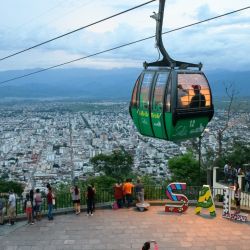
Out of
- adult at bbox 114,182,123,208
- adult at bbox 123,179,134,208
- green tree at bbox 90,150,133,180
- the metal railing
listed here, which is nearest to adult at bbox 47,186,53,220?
the metal railing

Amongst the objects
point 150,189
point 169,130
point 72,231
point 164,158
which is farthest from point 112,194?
point 164,158

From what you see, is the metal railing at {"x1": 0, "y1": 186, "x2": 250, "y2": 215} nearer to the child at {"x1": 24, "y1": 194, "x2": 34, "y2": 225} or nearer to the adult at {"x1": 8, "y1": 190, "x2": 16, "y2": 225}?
the adult at {"x1": 8, "y1": 190, "x2": 16, "y2": 225}

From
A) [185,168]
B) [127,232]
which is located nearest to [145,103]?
[127,232]

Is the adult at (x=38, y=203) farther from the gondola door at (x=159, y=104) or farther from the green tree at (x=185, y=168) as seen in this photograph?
the green tree at (x=185, y=168)

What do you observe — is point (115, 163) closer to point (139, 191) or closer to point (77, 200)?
point (139, 191)

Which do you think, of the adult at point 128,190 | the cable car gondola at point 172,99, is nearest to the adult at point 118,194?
the adult at point 128,190

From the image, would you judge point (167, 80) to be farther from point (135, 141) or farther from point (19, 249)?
point (135, 141)

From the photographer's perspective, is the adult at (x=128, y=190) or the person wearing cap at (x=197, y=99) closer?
the person wearing cap at (x=197, y=99)
